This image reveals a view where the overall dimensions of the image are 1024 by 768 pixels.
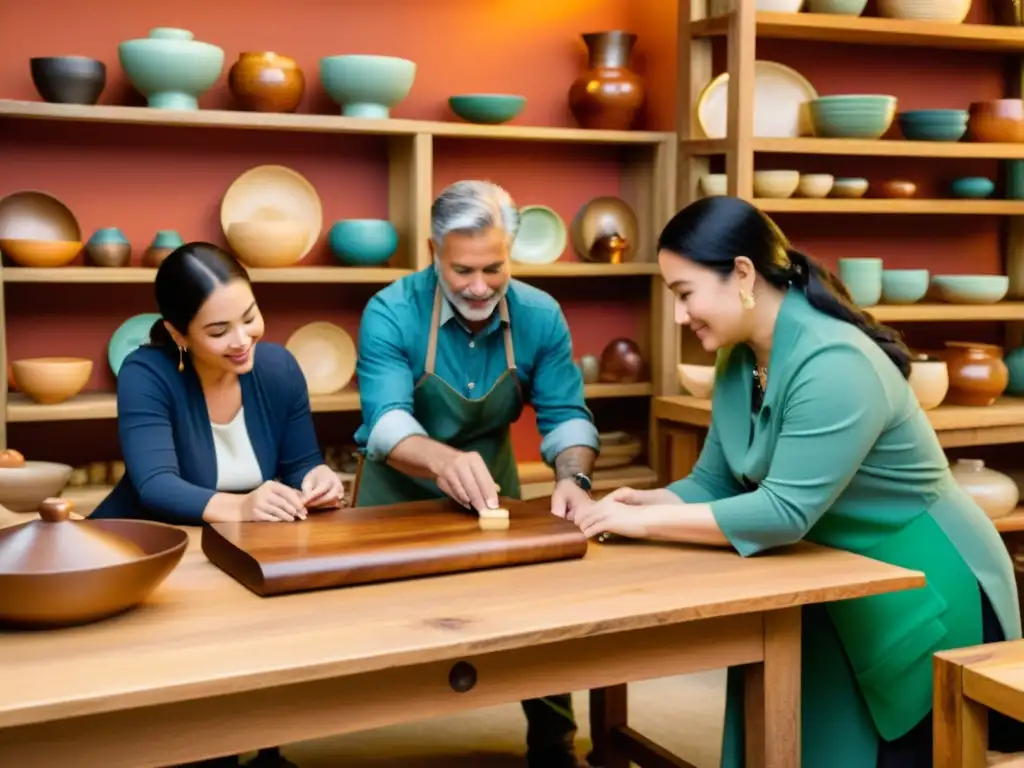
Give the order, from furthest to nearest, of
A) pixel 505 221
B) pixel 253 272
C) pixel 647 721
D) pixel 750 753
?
pixel 253 272 < pixel 647 721 < pixel 505 221 < pixel 750 753

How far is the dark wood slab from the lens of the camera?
6.50 ft

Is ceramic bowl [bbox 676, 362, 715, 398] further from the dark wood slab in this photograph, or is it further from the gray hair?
the dark wood slab

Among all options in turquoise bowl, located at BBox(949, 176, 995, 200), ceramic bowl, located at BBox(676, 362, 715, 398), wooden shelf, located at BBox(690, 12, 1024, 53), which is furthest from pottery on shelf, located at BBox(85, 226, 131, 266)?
turquoise bowl, located at BBox(949, 176, 995, 200)

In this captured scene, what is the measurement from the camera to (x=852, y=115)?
4234 mm

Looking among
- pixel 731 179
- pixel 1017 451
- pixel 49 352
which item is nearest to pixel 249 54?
pixel 49 352

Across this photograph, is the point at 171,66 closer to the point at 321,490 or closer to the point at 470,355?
the point at 470,355

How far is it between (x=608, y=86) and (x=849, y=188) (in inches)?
35.9

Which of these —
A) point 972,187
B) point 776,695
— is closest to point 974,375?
point 972,187

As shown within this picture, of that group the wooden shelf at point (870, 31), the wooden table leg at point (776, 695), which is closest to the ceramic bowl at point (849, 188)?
the wooden shelf at point (870, 31)

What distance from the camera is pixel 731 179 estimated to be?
410cm

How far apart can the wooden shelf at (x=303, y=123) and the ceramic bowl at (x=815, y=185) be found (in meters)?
0.49

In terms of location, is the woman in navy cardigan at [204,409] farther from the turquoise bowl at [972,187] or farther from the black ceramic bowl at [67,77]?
the turquoise bowl at [972,187]

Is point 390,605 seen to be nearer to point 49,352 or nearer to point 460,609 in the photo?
point 460,609

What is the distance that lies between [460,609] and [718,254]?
0.82m
